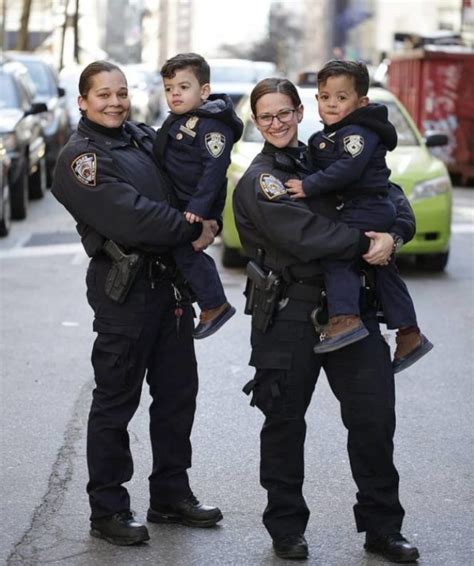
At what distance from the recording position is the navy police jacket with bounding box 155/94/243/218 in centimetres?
549

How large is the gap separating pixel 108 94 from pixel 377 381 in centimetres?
144

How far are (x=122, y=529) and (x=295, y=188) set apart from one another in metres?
1.45

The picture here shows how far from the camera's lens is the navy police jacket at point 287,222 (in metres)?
5.20

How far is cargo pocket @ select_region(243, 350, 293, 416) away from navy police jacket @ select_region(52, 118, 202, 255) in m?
0.54

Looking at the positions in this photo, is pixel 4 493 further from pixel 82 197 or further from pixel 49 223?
pixel 49 223

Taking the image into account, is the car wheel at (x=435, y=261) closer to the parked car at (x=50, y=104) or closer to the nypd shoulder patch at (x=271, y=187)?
the parked car at (x=50, y=104)

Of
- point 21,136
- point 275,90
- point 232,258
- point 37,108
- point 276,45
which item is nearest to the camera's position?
point 275,90

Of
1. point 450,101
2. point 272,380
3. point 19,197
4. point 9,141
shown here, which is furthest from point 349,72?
point 450,101

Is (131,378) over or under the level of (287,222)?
under

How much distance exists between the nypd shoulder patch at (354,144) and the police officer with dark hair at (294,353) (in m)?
0.21

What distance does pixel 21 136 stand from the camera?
16.8 m

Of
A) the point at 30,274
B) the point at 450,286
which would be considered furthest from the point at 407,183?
the point at 30,274

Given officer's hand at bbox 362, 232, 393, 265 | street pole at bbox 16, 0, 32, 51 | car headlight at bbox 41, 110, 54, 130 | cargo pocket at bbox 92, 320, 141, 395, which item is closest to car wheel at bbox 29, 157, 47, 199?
car headlight at bbox 41, 110, 54, 130

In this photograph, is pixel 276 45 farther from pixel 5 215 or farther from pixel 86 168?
pixel 86 168
